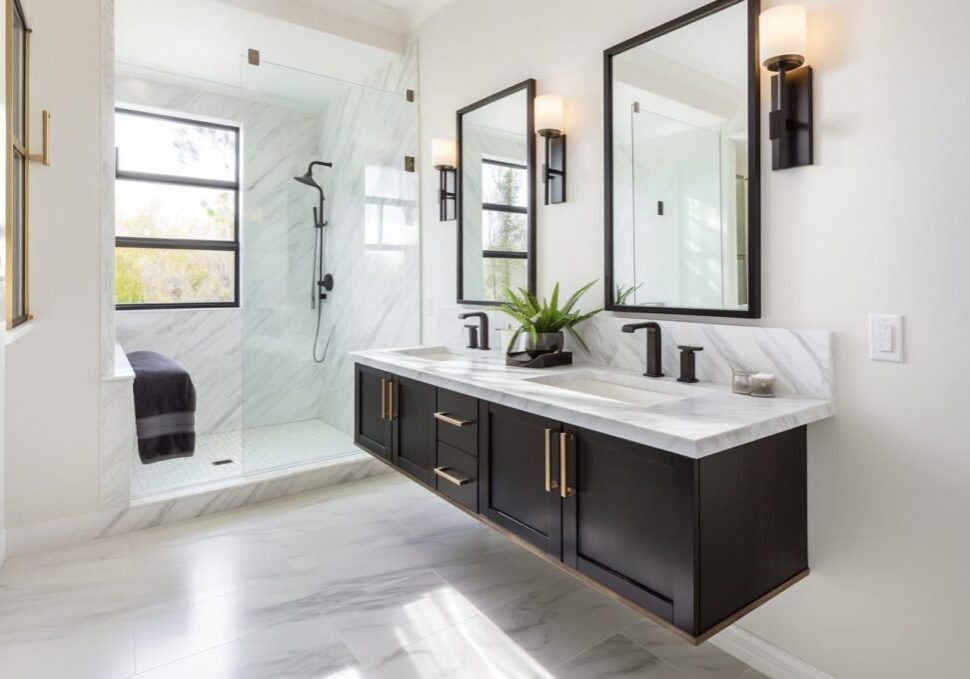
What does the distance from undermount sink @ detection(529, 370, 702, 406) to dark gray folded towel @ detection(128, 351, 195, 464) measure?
6.59 feet

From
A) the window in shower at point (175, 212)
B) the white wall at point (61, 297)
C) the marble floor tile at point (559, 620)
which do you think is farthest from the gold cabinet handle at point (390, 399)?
the window in shower at point (175, 212)

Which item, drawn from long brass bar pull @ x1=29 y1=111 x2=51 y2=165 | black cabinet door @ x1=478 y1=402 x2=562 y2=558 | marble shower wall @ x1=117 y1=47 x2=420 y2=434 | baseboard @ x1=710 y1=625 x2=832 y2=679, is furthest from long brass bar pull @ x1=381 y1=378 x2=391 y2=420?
long brass bar pull @ x1=29 y1=111 x2=51 y2=165

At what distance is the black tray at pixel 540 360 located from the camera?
7.33 ft

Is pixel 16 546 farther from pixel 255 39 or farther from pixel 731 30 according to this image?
pixel 731 30

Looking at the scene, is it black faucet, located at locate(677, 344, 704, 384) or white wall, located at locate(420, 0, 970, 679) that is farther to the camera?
black faucet, located at locate(677, 344, 704, 384)

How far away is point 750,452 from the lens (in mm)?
1424

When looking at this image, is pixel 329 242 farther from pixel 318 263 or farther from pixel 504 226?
pixel 504 226

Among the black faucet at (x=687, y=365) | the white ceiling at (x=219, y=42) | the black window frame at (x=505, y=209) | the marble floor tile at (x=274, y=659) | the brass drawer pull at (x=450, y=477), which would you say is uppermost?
the white ceiling at (x=219, y=42)

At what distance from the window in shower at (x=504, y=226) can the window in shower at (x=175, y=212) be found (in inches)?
96.3

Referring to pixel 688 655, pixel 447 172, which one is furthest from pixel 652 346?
pixel 447 172

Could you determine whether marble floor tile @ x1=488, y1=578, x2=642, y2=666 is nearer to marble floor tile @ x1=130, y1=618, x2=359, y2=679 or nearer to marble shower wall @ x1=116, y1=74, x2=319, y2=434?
marble floor tile @ x1=130, y1=618, x2=359, y2=679

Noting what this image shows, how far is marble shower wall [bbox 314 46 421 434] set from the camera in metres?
3.50

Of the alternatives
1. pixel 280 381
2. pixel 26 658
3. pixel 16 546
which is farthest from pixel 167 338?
pixel 26 658

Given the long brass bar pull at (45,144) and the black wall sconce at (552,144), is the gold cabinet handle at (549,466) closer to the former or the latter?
the black wall sconce at (552,144)
